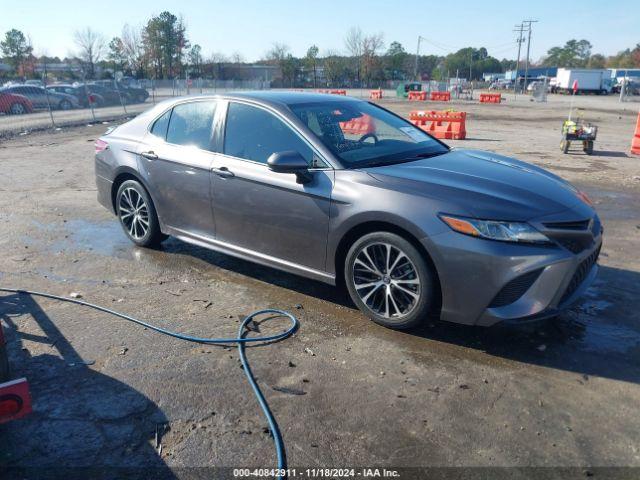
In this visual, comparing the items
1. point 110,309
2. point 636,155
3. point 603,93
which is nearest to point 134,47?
point 603,93

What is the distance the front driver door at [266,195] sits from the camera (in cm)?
424

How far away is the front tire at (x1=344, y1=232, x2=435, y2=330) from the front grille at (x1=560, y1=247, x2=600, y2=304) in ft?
2.98

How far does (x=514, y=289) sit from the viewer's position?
11.4ft

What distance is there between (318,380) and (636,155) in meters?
13.0

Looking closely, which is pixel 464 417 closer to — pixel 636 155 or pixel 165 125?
pixel 165 125

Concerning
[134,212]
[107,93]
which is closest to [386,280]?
[134,212]

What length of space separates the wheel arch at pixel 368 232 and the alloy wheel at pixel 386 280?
0.12m

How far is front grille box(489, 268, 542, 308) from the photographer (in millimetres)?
3457

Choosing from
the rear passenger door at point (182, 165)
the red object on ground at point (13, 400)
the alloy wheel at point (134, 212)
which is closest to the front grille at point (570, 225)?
the rear passenger door at point (182, 165)

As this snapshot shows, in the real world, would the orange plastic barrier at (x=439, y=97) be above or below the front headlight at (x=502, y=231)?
above

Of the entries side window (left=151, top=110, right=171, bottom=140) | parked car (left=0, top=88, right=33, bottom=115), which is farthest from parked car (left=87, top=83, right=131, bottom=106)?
side window (left=151, top=110, right=171, bottom=140)

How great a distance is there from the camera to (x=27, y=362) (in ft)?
11.8

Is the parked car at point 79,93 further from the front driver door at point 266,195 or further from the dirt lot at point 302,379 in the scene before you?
the front driver door at point 266,195

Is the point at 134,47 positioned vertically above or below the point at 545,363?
above
